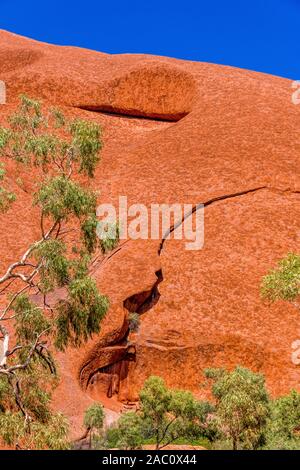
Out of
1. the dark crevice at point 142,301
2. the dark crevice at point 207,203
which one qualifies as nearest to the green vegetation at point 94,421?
the dark crevice at point 142,301

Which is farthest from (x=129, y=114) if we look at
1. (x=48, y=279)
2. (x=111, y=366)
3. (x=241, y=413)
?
(x=48, y=279)

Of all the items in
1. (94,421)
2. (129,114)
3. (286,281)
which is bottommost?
(94,421)

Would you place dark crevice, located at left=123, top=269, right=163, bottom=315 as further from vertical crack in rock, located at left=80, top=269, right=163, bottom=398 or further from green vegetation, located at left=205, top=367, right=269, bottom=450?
green vegetation, located at left=205, top=367, right=269, bottom=450

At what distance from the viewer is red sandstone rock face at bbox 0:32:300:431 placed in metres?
26.3

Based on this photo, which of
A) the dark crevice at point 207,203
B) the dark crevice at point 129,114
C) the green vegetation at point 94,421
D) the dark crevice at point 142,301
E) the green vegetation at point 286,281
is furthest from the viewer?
the dark crevice at point 129,114

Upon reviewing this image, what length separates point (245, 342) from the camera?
26203 mm

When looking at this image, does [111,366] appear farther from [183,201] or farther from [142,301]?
[183,201]

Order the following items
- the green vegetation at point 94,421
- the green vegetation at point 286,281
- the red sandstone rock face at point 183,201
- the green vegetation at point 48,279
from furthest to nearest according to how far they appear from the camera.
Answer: the red sandstone rock face at point 183,201
the green vegetation at point 94,421
the green vegetation at point 286,281
the green vegetation at point 48,279

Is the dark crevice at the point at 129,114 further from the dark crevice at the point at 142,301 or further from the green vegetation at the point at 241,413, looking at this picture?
the green vegetation at the point at 241,413

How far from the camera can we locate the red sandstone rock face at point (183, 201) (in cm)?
2631

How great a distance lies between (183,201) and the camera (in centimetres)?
3256

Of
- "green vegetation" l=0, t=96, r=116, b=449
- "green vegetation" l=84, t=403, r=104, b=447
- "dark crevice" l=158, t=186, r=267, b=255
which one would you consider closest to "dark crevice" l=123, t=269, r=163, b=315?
"dark crevice" l=158, t=186, r=267, b=255
